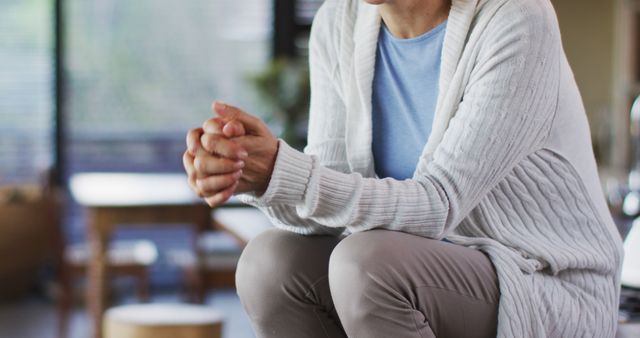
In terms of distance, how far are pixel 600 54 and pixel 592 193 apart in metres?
4.09

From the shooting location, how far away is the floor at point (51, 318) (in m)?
4.57

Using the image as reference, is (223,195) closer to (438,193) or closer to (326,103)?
(438,193)

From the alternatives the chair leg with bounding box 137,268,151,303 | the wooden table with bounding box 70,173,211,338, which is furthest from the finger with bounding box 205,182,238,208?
the chair leg with bounding box 137,268,151,303

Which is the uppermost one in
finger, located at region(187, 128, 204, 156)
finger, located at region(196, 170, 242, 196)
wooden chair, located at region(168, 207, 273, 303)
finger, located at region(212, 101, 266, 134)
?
finger, located at region(212, 101, 266, 134)

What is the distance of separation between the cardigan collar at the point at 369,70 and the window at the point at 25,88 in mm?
4233

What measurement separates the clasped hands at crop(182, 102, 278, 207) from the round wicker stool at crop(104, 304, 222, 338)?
1706mm

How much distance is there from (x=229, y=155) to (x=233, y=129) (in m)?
0.04

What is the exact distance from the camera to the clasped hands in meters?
1.34

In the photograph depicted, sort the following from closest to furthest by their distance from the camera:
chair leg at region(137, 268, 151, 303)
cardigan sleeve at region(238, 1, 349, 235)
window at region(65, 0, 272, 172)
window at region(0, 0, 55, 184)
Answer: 1. cardigan sleeve at region(238, 1, 349, 235)
2. chair leg at region(137, 268, 151, 303)
3. window at region(0, 0, 55, 184)
4. window at region(65, 0, 272, 172)

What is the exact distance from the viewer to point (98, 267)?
173 inches

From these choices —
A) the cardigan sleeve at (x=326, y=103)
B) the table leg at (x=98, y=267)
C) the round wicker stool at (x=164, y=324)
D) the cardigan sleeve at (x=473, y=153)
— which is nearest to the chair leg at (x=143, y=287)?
the table leg at (x=98, y=267)

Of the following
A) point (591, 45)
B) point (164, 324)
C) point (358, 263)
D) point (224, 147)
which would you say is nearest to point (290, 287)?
point (358, 263)

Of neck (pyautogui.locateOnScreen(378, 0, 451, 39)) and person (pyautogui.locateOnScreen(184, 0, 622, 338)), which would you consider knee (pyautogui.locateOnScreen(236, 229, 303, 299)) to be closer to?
person (pyautogui.locateOnScreen(184, 0, 622, 338))

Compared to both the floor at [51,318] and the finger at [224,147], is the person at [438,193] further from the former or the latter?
the floor at [51,318]
